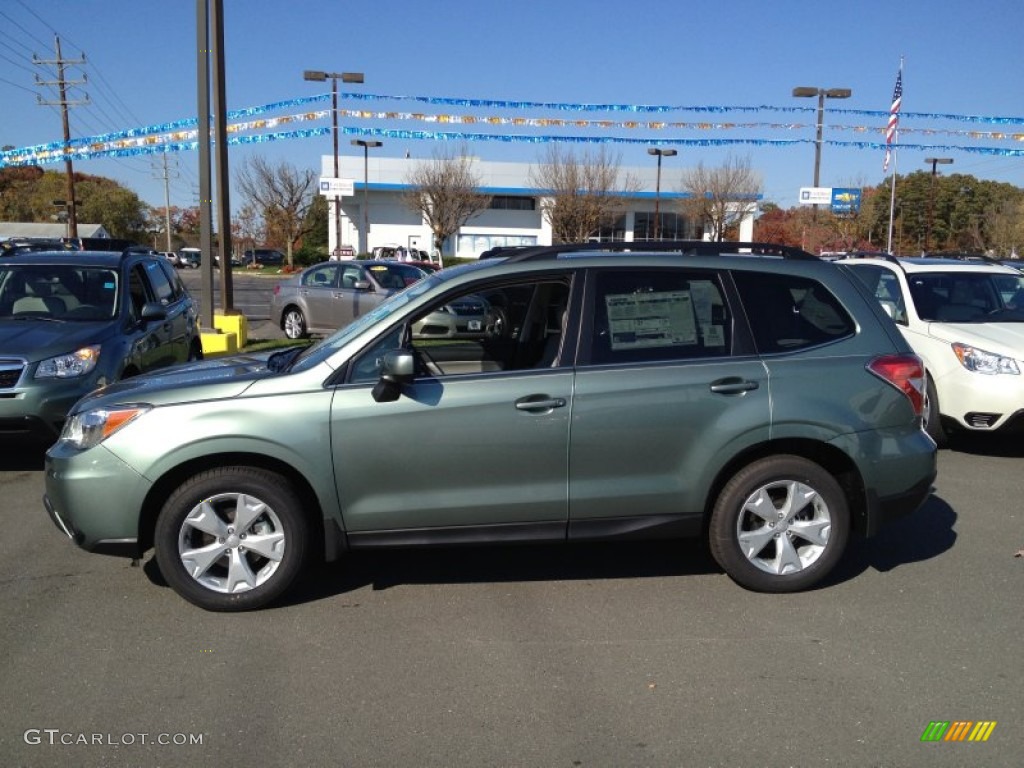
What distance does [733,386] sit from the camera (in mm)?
4387

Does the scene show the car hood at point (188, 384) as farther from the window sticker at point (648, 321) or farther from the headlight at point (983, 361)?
the headlight at point (983, 361)

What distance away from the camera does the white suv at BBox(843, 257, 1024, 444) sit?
731cm

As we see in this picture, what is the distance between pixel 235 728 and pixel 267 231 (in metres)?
69.2

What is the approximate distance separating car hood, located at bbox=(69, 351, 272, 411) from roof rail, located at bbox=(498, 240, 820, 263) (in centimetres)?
155

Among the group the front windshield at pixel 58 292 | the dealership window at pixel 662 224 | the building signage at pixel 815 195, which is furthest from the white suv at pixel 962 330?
the dealership window at pixel 662 224

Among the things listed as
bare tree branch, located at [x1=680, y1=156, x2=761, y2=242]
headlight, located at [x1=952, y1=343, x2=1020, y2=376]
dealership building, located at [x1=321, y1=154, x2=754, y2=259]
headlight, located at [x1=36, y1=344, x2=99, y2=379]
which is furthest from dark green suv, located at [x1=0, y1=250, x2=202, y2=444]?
dealership building, located at [x1=321, y1=154, x2=754, y2=259]

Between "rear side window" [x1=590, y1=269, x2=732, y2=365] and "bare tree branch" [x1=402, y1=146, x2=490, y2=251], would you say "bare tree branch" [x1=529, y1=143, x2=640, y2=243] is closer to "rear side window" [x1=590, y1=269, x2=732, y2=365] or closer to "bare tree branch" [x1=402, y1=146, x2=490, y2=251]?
"bare tree branch" [x1=402, y1=146, x2=490, y2=251]

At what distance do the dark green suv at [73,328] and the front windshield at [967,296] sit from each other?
24.4ft

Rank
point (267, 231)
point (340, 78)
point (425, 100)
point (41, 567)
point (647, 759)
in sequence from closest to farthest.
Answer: point (647, 759)
point (41, 567)
point (425, 100)
point (340, 78)
point (267, 231)

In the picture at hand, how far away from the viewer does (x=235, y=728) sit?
3.25 meters

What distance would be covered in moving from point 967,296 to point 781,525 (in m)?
5.54

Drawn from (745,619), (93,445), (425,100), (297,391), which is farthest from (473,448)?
(425,100)

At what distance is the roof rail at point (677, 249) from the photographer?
4.70 m

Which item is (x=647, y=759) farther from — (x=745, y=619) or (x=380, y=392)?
(x=380, y=392)
